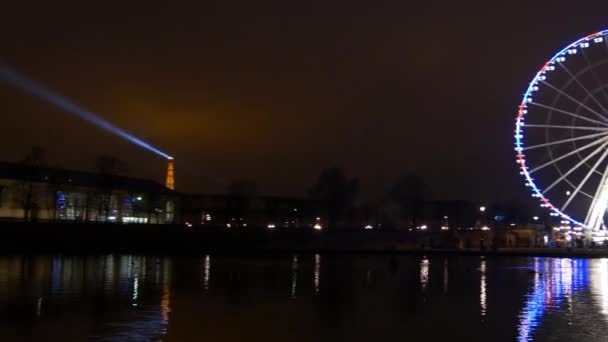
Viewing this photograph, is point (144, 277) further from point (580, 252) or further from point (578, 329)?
point (580, 252)

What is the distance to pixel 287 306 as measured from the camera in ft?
90.0

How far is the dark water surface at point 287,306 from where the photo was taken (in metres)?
21.2

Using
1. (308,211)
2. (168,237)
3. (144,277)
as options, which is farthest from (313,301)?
(308,211)

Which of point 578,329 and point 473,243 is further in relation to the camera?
point 473,243

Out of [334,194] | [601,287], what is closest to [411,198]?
[334,194]

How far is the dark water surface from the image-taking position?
21156 mm

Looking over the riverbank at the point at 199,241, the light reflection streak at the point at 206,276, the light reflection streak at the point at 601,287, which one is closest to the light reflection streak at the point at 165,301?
the light reflection streak at the point at 206,276

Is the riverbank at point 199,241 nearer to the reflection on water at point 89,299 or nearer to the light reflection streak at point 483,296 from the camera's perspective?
the reflection on water at point 89,299

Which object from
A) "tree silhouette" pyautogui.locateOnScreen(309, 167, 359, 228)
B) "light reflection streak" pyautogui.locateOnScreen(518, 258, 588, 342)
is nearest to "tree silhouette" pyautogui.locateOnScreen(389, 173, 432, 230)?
"tree silhouette" pyautogui.locateOnScreen(309, 167, 359, 228)

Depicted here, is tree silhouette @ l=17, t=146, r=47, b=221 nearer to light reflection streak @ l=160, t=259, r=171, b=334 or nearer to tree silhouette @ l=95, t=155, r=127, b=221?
tree silhouette @ l=95, t=155, r=127, b=221

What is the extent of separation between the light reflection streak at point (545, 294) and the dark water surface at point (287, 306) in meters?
0.06

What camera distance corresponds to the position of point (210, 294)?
31016 mm

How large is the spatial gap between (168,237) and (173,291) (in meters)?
51.9

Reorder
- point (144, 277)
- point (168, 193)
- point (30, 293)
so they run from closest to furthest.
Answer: point (30, 293) → point (144, 277) → point (168, 193)
